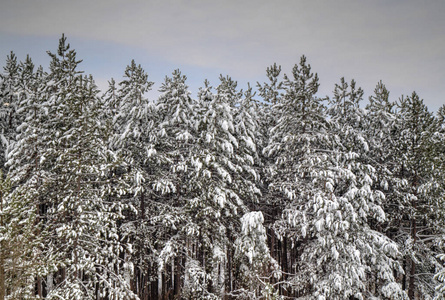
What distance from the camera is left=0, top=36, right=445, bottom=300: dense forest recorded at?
534 inches

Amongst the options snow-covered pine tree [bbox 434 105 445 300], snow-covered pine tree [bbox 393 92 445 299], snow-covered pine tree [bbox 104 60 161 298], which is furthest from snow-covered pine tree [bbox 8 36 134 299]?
snow-covered pine tree [bbox 393 92 445 299]

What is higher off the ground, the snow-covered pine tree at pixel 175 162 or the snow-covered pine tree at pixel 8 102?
the snow-covered pine tree at pixel 8 102

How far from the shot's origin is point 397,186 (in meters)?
18.5

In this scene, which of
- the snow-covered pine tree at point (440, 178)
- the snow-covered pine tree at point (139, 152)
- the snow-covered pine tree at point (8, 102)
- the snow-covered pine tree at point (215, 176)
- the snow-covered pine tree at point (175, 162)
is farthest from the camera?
the snow-covered pine tree at point (8, 102)

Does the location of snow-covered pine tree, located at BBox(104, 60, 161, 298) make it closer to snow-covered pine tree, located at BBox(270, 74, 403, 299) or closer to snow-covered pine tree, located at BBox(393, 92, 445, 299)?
snow-covered pine tree, located at BBox(270, 74, 403, 299)

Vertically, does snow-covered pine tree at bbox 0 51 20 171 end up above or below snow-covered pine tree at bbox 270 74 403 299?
above

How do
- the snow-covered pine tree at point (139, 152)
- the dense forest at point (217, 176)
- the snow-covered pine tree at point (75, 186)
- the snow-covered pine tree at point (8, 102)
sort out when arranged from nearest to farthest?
the snow-covered pine tree at point (75, 186), the dense forest at point (217, 176), the snow-covered pine tree at point (139, 152), the snow-covered pine tree at point (8, 102)

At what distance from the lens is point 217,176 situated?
58.1 feet

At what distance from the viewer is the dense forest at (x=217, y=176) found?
13.6 metres

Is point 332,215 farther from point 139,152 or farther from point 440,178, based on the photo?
point 139,152

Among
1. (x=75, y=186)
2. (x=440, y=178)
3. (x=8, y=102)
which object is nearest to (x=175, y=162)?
(x=75, y=186)

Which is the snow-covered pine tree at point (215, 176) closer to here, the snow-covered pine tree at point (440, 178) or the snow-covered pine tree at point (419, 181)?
the snow-covered pine tree at point (419, 181)

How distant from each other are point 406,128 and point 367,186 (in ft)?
17.1

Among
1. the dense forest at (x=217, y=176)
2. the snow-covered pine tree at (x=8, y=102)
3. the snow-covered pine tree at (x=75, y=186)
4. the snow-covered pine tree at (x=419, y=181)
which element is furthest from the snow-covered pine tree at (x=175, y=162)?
the snow-covered pine tree at (x=419, y=181)
